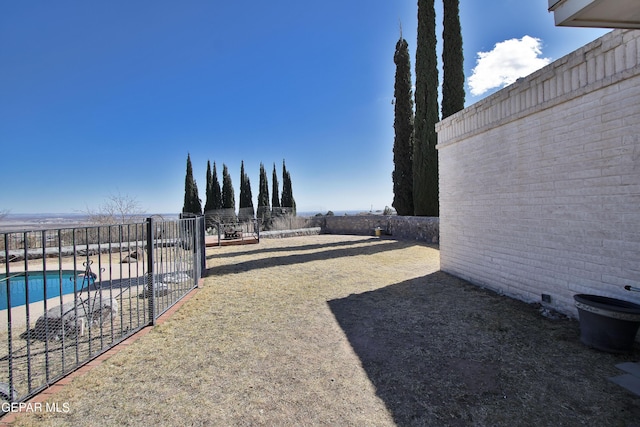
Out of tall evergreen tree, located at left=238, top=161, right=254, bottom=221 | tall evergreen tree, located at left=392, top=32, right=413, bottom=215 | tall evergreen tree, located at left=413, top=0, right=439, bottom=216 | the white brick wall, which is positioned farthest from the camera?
tall evergreen tree, located at left=238, top=161, right=254, bottom=221

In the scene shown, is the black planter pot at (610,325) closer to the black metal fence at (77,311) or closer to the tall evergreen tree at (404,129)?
the black metal fence at (77,311)

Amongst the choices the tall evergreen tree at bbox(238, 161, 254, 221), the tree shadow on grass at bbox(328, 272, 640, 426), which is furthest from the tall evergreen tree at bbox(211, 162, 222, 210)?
the tree shadow on grass at bbox(328, 272, 640, 426)

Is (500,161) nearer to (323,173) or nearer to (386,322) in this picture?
(386,322)

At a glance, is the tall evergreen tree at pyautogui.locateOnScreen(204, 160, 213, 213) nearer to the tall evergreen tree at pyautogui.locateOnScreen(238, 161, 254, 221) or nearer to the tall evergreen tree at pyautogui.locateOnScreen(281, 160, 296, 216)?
the tall evergreen tree at pyautogui.locateOnScreen(238, 161, 254, 221)

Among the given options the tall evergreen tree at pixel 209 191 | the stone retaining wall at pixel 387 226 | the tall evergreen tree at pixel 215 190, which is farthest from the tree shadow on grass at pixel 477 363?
the tall evergreen tree at pixel 209 191

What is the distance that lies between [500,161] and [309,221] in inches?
522

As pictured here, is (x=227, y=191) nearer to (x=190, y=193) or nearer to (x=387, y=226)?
(x=190, y=193)

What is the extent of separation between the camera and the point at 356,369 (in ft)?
8.91

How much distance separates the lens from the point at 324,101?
17094 mm

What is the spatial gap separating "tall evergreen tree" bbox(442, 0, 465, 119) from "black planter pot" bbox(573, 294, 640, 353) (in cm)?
1205

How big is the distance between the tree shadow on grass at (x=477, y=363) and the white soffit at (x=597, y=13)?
2.71 metres

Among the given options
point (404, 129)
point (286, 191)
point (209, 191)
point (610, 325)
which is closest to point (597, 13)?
point (610, 325)

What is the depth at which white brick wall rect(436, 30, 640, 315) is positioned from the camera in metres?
3.10

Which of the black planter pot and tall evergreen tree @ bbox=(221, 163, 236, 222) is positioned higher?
tall evergreen tree @ bbox=(221, 163, 236, 222)
